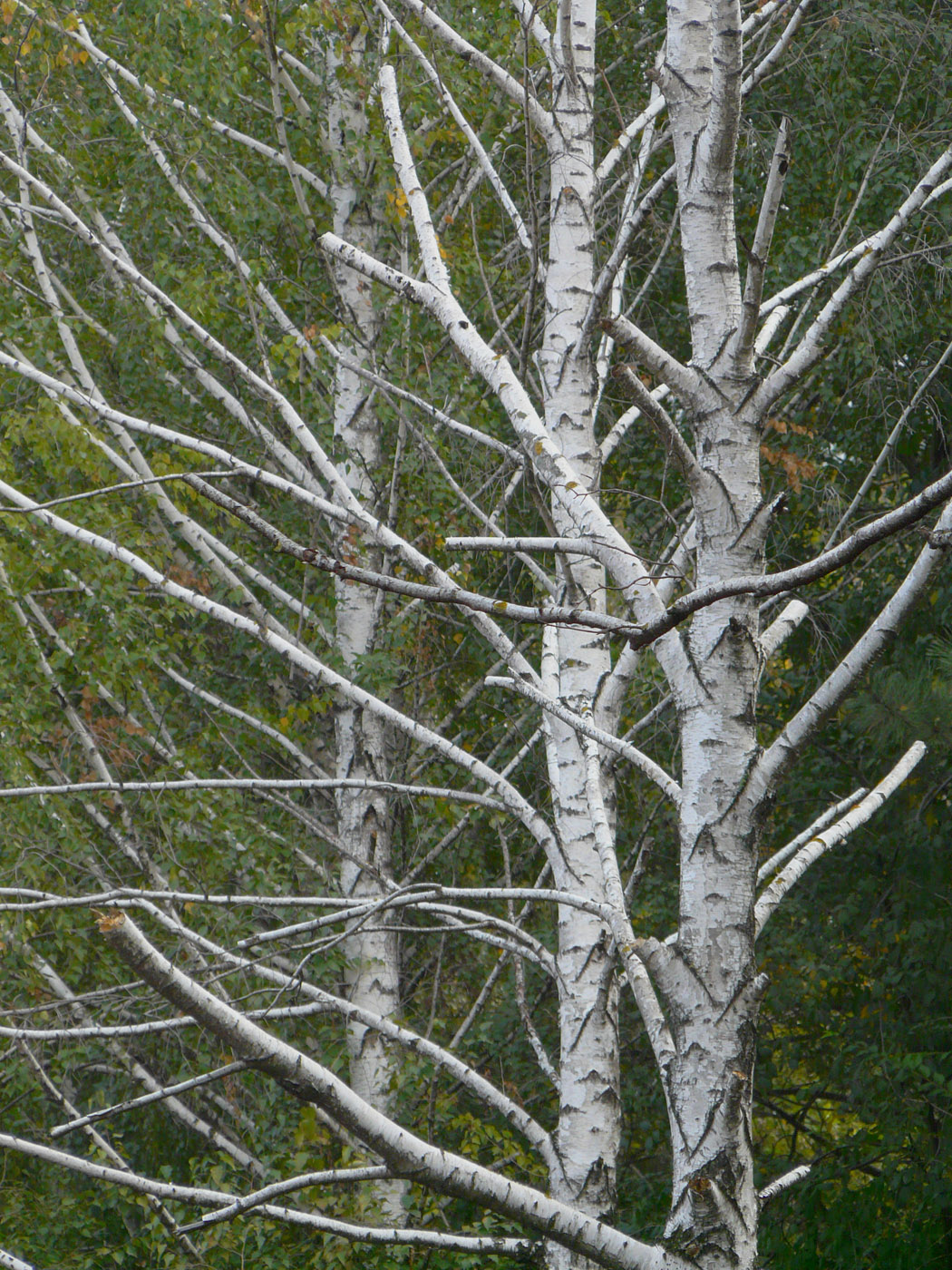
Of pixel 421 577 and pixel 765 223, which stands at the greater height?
pixel 765 223

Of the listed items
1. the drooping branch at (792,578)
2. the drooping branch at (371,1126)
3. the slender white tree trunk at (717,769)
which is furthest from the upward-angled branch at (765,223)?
the drooping branch at (371,1126)

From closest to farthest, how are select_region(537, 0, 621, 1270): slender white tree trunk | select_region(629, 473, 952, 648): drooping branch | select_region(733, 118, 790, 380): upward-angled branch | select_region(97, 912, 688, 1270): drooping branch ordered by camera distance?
select_region(629, 473, 952, 648): drooping branch
select_region(97, 912, 688, 1270): drooping branch
select_region(733, 118, 790, 380): upward-angled branch
select_region(537, 0, 621, 1270): slender white tree trunk

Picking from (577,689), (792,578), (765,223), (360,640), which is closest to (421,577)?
(360,640)

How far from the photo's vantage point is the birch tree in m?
2.26

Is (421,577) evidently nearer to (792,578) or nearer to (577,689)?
(577,689)

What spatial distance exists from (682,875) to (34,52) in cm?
633

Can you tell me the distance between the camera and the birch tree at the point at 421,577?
2260mm

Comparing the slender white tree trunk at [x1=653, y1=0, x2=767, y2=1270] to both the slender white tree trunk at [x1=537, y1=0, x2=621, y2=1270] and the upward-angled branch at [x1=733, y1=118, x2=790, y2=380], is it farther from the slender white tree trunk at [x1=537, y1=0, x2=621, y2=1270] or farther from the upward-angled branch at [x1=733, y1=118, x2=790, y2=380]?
the slender white tree trunk at [x1=537, y1=0, x2=621, y2=1270]

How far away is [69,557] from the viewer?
546cm

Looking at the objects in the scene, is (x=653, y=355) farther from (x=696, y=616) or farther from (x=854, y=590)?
(x=854, y=590)

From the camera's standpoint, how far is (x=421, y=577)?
5848 mm

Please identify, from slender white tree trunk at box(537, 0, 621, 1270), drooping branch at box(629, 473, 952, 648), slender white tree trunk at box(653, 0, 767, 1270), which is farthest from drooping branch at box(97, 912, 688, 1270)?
slender white tree trunk at box(537, 0, 621, 1270)

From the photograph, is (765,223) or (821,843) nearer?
(765,223)

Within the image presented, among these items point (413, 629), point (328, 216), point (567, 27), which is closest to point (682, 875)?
point (567, 27)
